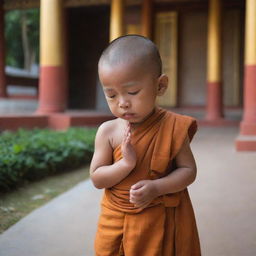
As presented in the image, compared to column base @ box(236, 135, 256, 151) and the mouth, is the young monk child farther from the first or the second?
column base @ box(236, 135, 256, 151)

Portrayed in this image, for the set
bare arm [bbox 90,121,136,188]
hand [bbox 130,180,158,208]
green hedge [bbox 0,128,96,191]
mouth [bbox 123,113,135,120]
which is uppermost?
mouth [bbox 123,113,135,120]

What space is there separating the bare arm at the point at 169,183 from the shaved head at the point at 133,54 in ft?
1.05

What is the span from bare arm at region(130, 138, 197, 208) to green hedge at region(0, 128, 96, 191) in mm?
2402

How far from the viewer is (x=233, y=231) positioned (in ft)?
7.93

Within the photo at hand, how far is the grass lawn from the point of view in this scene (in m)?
2.91

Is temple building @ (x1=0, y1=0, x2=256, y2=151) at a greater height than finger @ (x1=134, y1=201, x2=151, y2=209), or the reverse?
temple building @ (x1=0, y1=0, x2=256, y2=151)

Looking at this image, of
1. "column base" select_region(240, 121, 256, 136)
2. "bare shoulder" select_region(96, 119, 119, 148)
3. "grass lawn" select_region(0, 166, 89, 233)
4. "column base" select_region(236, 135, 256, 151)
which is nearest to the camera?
"bare shoulder" select_region(96, 119, 119, 148)

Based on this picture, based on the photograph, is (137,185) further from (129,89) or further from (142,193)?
(129,89)

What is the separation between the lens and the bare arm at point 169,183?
4.48ft

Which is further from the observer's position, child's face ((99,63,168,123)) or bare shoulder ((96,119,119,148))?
bare shoulder ((96,119,119,148))

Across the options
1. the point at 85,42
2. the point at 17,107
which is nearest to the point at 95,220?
the point at 17,107

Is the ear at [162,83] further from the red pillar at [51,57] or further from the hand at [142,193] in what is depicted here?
the red pillar at [51,57]

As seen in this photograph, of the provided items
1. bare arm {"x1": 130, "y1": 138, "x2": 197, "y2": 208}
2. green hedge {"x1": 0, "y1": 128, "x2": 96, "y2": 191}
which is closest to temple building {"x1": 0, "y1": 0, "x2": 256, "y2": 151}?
green hedge {"x1": 0, "y1": 128, "x2": 96, "y2": 191}

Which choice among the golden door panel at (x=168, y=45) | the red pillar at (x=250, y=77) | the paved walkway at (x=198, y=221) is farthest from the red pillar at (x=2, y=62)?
the paved walkway at (x=198, y=221)
